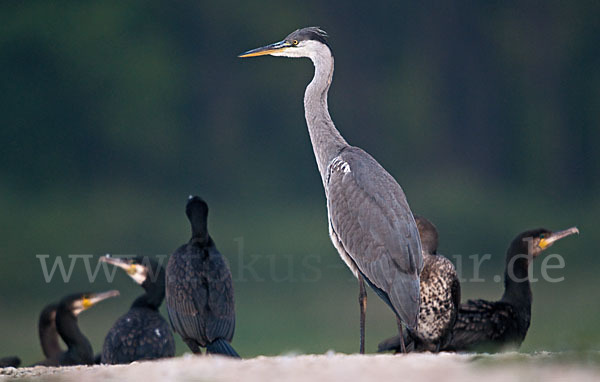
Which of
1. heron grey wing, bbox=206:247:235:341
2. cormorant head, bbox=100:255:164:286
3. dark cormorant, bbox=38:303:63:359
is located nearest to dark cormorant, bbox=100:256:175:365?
cormorant head, bbox=100:255:164:286

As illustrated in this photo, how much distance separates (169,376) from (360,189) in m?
1.63

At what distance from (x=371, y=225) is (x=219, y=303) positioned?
3.26 feet

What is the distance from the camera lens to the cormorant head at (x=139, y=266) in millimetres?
5916

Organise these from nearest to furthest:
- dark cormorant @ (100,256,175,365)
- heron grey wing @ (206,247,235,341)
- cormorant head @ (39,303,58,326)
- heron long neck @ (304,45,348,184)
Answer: heron grey wing @ (206,247,235,341)
heron long neck @ (304,45,348,184)
dark cormorant @ (100,256,175,365)
cormorant head @ (39,303,58,326)

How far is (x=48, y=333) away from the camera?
22.2 feet

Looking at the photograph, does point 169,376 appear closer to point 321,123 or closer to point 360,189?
point 360,189

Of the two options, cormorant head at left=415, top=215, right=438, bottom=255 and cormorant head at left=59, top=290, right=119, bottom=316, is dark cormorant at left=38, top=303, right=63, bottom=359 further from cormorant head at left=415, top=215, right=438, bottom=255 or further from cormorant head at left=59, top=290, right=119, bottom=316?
cormorant head at left=415, top=215, right=438, bottom=255

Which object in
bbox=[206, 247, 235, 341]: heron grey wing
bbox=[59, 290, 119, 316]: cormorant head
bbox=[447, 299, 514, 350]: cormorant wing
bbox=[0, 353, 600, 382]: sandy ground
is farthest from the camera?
bbox=[59, 290, 119, 316]: cormorant head

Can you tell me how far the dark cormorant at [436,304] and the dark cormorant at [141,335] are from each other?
1416 millimetres

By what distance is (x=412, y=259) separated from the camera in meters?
4.36

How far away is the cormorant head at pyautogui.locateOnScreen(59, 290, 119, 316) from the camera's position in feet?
21.2

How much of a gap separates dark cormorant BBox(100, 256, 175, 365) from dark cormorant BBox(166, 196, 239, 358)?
315mm

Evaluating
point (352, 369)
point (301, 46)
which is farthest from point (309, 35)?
point (352, 369)

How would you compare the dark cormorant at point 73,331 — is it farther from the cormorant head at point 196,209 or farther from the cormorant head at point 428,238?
the cormorant head at point 428,238
